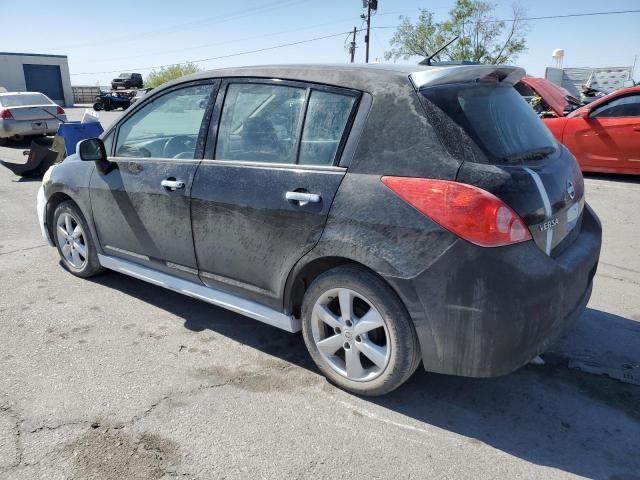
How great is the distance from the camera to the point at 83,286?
14.6ft

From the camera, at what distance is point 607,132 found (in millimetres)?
8758

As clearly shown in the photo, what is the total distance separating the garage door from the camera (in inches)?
1732

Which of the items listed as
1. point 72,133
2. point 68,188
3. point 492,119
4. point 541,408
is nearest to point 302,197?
point 492,119

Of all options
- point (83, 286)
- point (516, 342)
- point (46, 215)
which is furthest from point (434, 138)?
point (46, 215)

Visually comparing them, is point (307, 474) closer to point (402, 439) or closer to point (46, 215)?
point (402, 439)

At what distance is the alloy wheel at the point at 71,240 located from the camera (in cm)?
444

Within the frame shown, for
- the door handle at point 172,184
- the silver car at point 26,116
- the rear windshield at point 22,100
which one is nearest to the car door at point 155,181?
the door handle at point 172,184

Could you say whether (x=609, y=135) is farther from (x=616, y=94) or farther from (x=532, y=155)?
(x=532, y=155)

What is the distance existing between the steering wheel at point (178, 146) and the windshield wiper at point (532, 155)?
1960 mm

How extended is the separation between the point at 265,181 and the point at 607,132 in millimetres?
7887

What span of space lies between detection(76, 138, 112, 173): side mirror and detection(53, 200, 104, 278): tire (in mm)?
603

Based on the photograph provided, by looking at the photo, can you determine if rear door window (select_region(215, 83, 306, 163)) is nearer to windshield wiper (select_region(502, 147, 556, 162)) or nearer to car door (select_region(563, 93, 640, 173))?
windshield wiper (select_region(502, 147, 556, 162))

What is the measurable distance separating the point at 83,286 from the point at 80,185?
882 mm

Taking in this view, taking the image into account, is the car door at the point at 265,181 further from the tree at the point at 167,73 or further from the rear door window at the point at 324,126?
the tree at the point at 167,73
